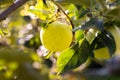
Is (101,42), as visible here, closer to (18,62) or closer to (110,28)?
(110,28)

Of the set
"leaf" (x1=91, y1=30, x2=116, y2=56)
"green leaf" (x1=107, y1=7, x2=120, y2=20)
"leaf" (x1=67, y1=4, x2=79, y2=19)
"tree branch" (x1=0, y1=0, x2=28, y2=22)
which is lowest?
"leaf" (x1=91, y1=30, x2=116, y2=56)

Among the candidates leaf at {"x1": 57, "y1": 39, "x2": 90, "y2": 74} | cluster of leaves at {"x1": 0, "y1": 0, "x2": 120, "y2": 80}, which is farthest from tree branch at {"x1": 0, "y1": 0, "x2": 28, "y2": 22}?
leaf at {"x1": 57, "y1": 39, "x2": 90, "y2": 74}

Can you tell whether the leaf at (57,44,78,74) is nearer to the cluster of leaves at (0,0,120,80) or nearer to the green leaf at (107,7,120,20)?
the cluster of leaves at (0,0,120,80)

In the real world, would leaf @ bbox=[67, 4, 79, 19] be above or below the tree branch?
below

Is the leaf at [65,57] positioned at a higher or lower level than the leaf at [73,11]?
lower

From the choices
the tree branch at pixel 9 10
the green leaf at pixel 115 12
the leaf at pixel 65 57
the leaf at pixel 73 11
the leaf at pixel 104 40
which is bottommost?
the leaf at pixel 65 57

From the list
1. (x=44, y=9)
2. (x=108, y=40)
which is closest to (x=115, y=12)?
(x=108, y=40)

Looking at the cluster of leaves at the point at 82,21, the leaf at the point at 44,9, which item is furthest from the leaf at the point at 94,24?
the leaf at the point at 44,9

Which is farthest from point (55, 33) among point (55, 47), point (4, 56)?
point (4, 56)

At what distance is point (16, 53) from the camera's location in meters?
1.42

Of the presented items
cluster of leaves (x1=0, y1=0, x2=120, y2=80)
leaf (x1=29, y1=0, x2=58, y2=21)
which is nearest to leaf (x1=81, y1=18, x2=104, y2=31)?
cluster of leaves (x1=0, y1=0, x2=120, y2=80)

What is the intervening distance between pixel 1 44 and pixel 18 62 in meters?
0.09

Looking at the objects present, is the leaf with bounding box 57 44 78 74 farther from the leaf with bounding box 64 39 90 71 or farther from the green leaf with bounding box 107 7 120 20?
the green leaf with bounding box 107 7 120 20

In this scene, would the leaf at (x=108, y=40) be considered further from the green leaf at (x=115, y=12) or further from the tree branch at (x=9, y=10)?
the tree branch at (x=9, y=10)
